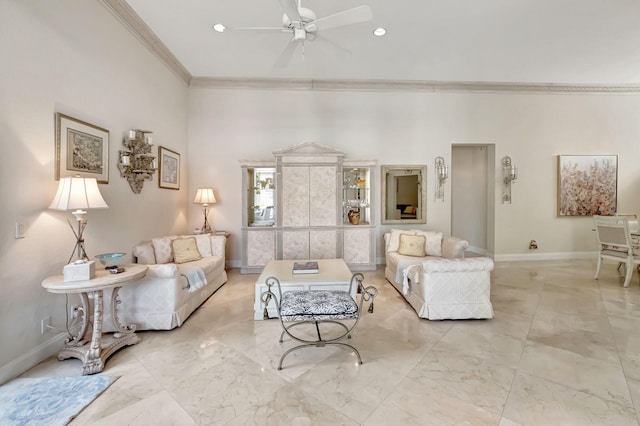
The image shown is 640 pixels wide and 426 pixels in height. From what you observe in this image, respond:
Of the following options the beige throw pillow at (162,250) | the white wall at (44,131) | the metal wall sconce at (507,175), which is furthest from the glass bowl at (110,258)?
the metal wall sconce at (507,175)

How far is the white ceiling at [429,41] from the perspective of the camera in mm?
3207

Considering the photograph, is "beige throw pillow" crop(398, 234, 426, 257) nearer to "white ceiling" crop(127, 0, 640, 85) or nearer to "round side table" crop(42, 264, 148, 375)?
"white ceiling" crop(127, 0, 640, 85)

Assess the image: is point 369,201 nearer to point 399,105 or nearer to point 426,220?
point 426,220

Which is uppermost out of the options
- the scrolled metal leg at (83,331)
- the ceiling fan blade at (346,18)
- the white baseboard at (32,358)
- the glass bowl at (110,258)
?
the ceiling fan blade at (346,18)

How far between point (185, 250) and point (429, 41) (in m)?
4.66

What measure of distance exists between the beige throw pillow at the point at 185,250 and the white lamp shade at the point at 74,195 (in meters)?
1.59

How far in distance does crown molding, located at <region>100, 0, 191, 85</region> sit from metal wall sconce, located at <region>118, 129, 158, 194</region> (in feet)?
4.15

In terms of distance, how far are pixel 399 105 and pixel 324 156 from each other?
2.06 m

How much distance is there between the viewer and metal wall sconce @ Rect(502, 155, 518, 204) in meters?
5.64

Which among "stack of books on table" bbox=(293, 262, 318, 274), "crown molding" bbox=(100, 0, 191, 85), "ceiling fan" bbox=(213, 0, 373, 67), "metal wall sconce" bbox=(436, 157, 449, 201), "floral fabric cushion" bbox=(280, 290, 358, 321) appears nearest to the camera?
"floral fabric cushion" bbox=(280, 290, 358, 321)

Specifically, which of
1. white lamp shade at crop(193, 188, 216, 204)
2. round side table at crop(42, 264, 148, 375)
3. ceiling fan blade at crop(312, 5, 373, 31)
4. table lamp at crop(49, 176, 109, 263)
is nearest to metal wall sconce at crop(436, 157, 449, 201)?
ceiling fan blade at crop(312, 5, 373, 31)

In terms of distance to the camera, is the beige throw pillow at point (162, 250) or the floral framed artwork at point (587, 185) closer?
the beige throw pillow at point (162, 250)

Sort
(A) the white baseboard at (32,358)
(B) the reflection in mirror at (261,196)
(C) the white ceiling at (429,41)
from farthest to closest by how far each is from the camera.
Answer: (B) the reflection in mirror at (261,196) < (C) the white ceiling at (429,41) < (A) the white baseboard at (32,358)

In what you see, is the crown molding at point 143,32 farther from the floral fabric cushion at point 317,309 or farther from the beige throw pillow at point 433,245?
the beige throw pillow at point 433,245
